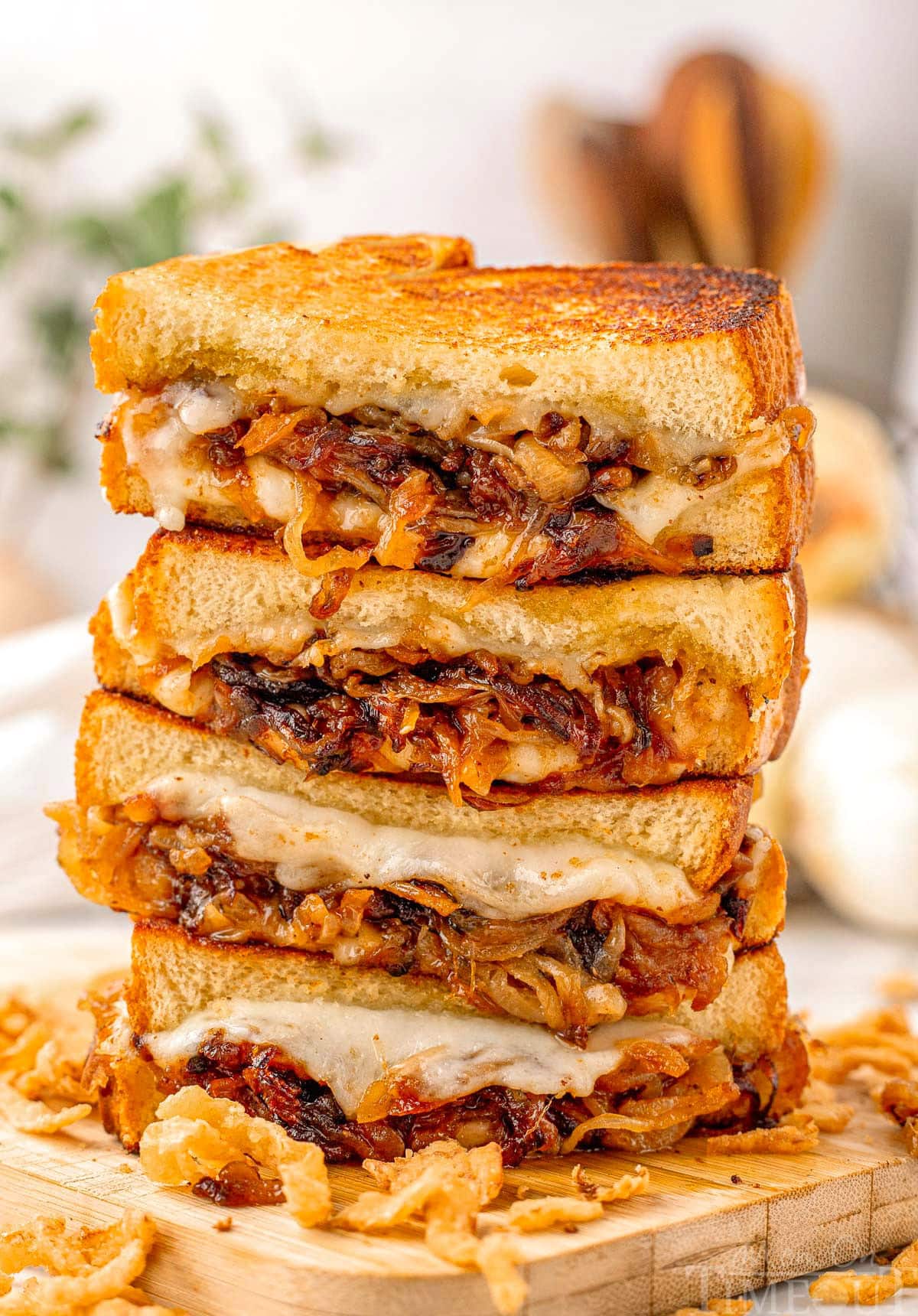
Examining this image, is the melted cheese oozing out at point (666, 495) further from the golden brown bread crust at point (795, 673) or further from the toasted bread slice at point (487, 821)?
the toasted bread slice at point (487, 821)

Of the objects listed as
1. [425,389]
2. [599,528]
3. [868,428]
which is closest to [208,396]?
[425,389]

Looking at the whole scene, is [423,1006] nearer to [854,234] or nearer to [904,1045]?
[904,1045]

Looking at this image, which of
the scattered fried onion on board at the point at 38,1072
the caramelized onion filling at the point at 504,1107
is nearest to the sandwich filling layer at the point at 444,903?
the caramelized onion filling at the point at 504,1107

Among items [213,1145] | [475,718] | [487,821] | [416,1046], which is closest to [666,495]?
[475,718]

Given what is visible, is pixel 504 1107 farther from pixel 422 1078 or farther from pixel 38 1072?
pixel 38 1072

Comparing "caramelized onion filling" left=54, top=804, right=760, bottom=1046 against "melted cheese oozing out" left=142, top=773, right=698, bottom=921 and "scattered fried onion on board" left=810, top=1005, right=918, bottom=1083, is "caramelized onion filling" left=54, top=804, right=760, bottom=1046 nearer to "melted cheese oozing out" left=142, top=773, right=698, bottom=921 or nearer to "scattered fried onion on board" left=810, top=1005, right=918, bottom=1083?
"melted cheese oozing out" left=142, top=773, right=698, bottom=921

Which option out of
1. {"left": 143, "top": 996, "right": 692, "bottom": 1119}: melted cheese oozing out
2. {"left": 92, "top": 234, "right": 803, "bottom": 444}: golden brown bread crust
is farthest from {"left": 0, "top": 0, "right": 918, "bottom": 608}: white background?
{"left": 143, "top": 996, "right": 692, "bottom": 1119}: melted cheese oozing out
